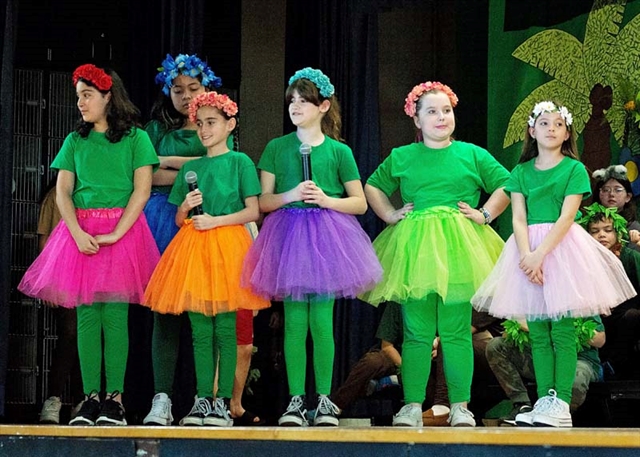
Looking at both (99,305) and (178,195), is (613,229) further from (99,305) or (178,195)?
(99,305)

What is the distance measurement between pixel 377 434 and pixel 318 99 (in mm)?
1483

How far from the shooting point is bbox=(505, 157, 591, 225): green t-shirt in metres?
4.25

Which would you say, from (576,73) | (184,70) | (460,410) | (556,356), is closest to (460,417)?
(460,410)

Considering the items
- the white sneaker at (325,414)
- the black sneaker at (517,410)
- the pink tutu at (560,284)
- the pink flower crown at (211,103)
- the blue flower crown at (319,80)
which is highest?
the blue flower crown at (319,80)

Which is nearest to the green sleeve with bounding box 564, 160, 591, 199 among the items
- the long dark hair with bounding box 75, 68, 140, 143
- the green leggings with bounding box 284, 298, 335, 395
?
the green leggings with bounding box 284, 298, 335, 395

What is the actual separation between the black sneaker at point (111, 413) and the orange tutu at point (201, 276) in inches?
14.8

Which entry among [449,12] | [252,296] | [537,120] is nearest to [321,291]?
[252,296]

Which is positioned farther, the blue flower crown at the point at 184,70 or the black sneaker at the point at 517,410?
the blue flower crown at the point at 184,70

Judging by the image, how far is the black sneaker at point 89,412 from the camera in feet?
14.2

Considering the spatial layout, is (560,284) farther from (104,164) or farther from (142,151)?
(104,164)

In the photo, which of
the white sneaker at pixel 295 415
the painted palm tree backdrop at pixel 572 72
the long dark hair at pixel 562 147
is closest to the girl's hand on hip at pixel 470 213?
the long dark hair at pixel 562 147

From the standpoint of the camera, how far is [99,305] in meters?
4.51

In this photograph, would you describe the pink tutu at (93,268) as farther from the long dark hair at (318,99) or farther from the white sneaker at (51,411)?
the long dark hair at (318,99)

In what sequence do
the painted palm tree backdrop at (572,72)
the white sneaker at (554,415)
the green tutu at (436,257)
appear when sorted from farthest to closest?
1. the painted palm tree backdrop at (572,72)
2. the green tutu at (436,257)
3. the white sneaker at (554,415)
